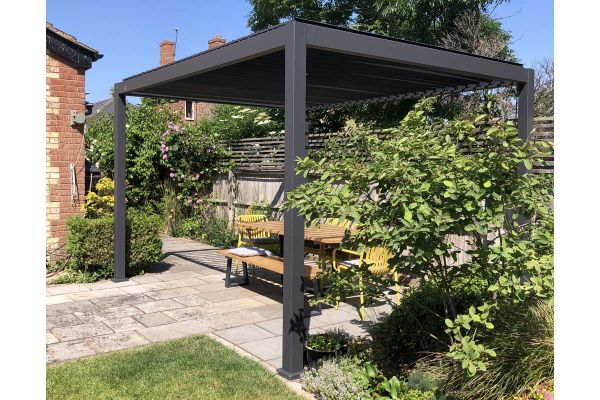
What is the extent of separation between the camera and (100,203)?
909cm

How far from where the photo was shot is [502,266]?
136 inches

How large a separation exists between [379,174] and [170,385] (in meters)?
2.24

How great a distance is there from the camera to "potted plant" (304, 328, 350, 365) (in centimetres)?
432

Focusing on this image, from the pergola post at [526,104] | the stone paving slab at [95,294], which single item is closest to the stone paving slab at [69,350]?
the stone paving slab at [95,294]

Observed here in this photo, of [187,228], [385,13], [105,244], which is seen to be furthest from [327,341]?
[385,13]

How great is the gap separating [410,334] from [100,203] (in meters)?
6.41

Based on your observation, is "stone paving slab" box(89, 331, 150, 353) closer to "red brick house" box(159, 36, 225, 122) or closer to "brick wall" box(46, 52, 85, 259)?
"brick wall" box(46, 52, 85, 259)

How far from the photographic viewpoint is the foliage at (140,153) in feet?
39.1

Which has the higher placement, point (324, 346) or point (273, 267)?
point (273, 267)

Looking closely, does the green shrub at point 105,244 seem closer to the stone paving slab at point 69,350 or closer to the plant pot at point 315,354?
the stone paving slab at point 69,350

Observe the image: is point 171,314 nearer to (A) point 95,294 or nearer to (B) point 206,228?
(A) point 95,294

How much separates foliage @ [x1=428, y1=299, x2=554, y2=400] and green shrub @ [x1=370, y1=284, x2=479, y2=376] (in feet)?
1.42
